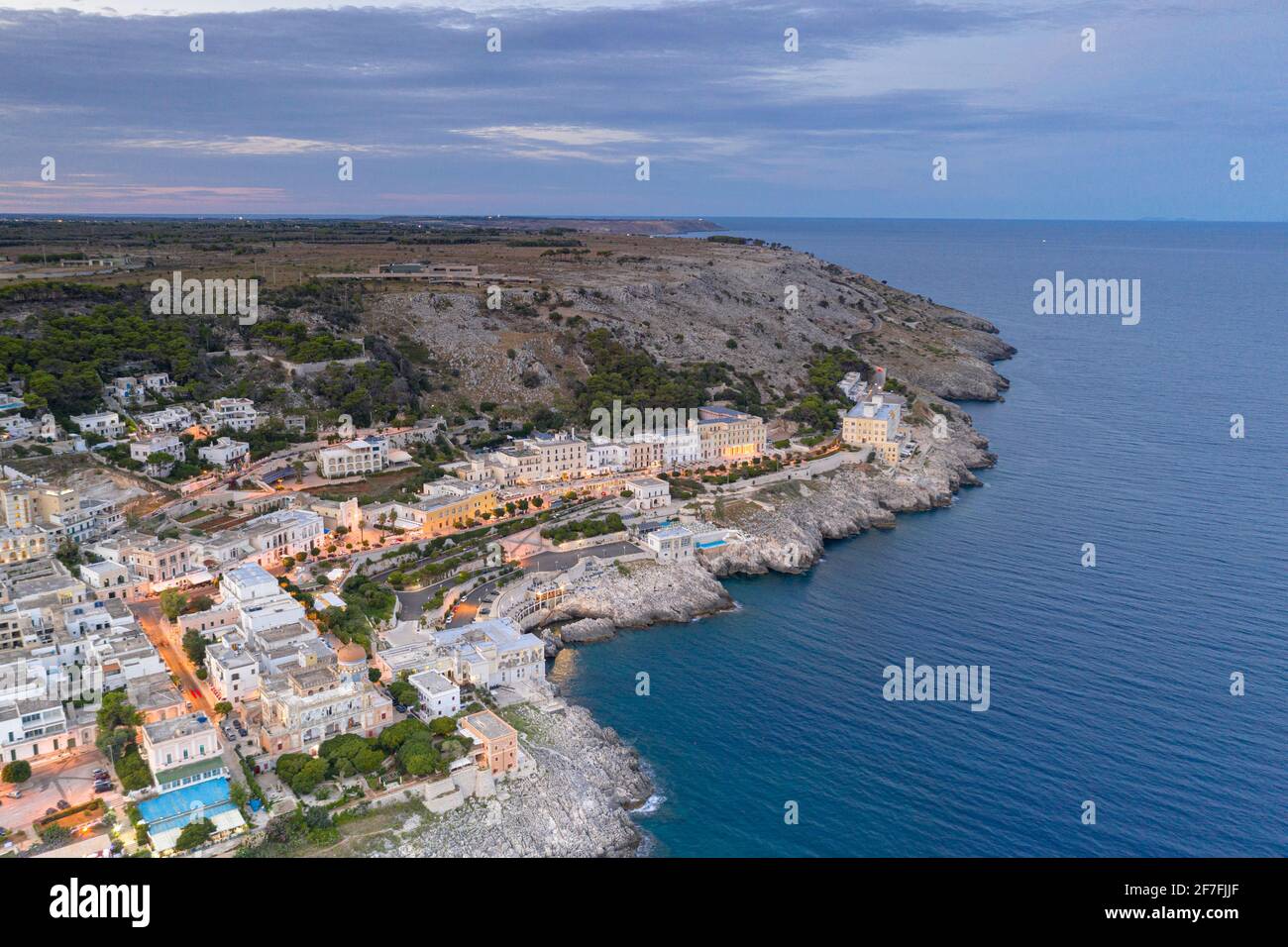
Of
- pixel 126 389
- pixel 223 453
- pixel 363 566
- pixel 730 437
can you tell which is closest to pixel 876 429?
pixel 730 437

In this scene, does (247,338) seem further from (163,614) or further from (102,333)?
(163,614)

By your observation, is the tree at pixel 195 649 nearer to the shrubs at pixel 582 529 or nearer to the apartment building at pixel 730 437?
the shrubs at pixel 582 529

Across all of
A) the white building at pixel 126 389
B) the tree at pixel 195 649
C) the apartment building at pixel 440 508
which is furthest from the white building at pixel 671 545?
the white building at pixel 126 389

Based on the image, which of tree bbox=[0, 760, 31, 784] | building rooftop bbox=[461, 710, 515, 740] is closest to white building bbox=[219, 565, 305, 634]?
tree bbox=[0, 760, 31, 784]

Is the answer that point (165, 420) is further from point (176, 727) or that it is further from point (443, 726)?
point (443, 726)
